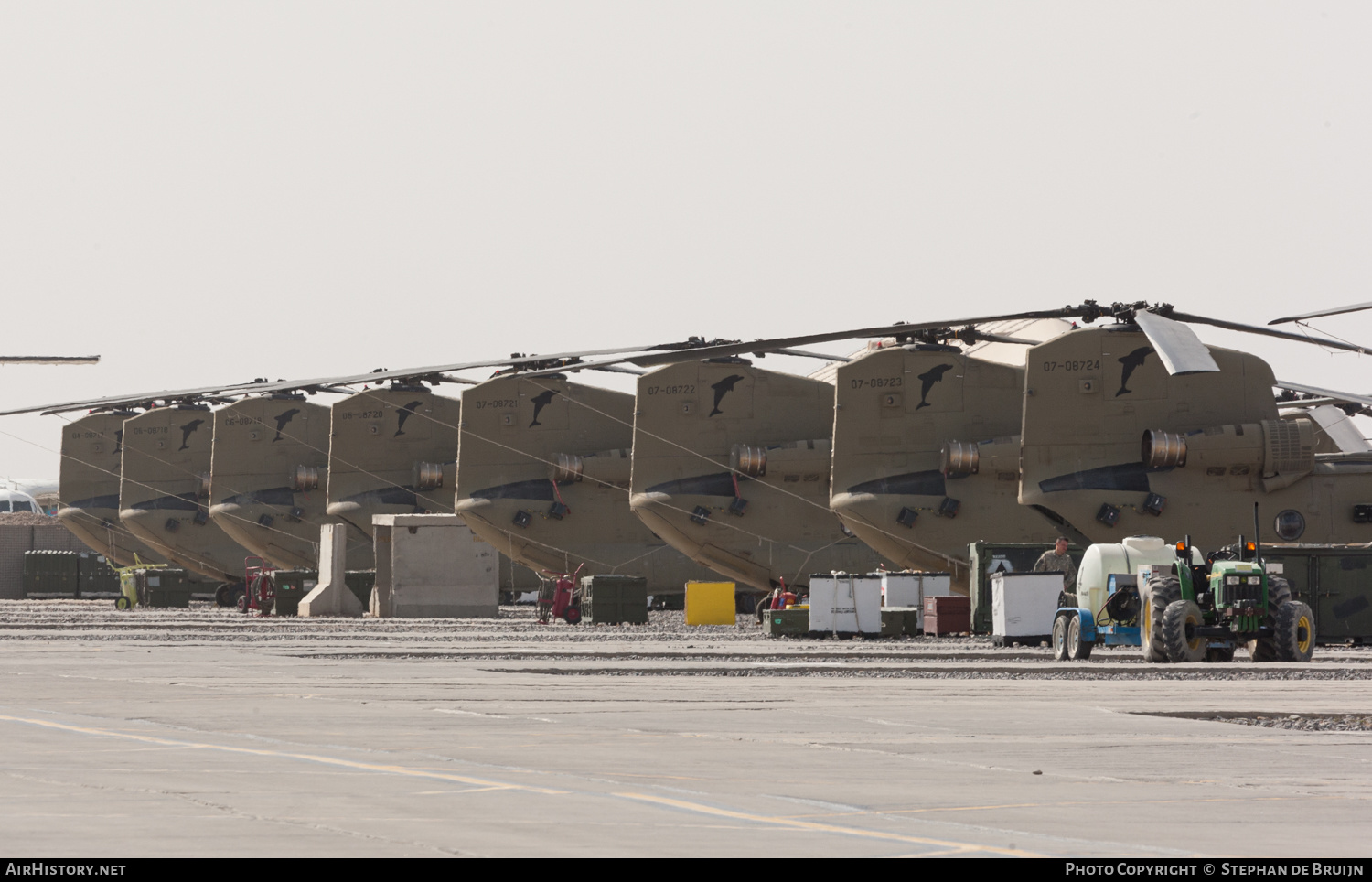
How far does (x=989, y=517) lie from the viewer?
36.8 metres

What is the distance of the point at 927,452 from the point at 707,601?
7.17 m

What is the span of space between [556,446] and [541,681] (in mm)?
30658

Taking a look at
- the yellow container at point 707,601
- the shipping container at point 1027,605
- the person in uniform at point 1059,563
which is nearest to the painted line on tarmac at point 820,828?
the shipping container at point 1027,605

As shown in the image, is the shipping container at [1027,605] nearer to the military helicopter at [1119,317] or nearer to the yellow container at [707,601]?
the military helicopter at [1119,317]

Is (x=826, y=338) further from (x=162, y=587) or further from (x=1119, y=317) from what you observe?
(x=162, y=587)

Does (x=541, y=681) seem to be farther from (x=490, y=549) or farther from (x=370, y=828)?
(x=490, y=549)

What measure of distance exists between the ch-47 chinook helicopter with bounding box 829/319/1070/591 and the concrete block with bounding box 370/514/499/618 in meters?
14.7

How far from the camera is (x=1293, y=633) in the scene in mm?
23562

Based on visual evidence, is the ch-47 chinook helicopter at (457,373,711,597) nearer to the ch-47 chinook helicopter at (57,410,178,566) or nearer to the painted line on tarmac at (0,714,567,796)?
the ch-47 chinook helicopter at (57,410,178,566)

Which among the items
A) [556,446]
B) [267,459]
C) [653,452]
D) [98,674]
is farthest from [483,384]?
[98,674]

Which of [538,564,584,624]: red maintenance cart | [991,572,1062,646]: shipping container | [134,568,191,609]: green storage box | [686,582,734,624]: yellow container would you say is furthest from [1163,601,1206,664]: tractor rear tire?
[134,568,191,609]: green storage box

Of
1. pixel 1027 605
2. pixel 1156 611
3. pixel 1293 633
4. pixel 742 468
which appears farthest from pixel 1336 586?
pixel 742 468

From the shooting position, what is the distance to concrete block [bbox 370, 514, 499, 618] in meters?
49.0

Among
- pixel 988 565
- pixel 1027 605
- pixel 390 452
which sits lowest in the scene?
pixel 1027 605
